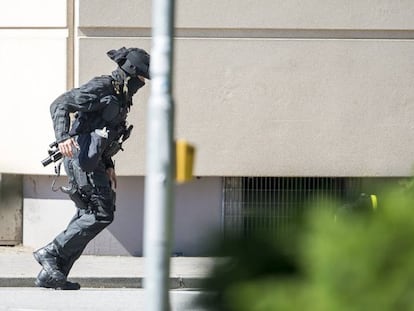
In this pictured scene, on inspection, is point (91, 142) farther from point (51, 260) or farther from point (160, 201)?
point (160, 201)

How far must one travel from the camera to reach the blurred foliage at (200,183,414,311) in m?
2.99

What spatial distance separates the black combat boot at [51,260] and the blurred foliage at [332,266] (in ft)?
22.1

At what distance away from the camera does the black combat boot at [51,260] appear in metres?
10.0

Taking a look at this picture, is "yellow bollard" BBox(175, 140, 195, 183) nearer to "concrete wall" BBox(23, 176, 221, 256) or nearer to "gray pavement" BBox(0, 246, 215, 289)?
"gray pavement" BBox(0, 246, 215, 289)

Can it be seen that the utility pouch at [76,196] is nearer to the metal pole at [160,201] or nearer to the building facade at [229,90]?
the building facade at [229,90]

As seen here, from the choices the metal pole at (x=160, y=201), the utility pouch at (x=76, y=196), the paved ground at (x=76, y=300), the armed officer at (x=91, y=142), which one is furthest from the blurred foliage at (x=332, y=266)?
the utility pouch at (x=76, y=196)

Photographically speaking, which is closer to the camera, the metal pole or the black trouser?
the metal pole

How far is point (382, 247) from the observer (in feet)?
10.0

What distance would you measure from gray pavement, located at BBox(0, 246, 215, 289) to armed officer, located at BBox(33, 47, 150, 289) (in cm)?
108

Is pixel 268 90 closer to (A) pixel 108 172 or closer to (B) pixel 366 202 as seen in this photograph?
(A) pixel 108 172

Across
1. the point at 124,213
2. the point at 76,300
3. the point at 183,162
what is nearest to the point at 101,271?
the point at 124,213

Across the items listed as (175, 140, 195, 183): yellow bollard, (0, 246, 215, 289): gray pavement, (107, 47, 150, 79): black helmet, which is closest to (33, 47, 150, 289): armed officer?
(107, 47, 150, 79): black helmet

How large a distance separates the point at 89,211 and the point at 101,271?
1664 millimetres

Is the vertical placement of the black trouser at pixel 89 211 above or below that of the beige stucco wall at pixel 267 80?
below
